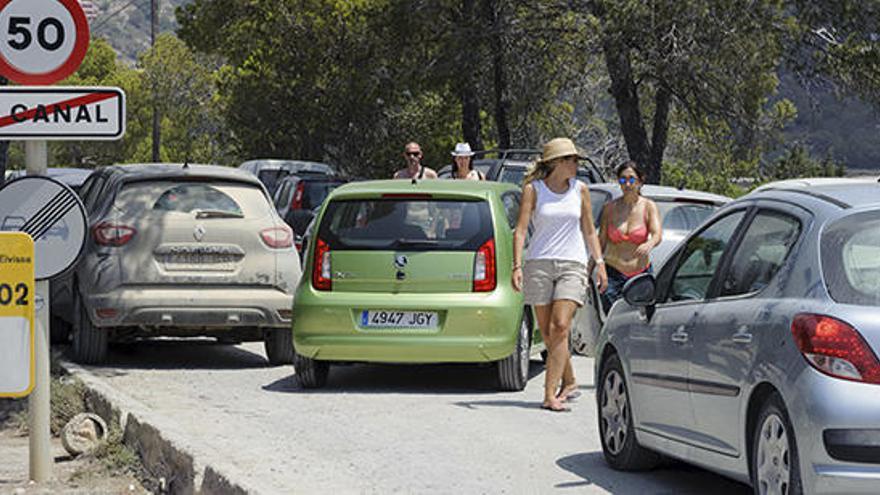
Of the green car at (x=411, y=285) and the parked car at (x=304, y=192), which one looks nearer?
the green car at (x=411, y=285)

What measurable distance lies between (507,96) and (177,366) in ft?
79.3

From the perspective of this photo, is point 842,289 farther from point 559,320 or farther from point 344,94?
point 344,94

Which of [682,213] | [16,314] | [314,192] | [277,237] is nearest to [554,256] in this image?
[277,237]

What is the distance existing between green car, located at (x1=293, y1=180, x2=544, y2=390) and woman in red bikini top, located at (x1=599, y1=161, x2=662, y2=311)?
1.15 m

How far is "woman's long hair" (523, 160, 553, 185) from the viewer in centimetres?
1155

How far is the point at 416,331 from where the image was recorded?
40.1 feet

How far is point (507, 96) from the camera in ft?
124

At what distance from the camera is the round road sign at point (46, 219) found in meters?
8.77

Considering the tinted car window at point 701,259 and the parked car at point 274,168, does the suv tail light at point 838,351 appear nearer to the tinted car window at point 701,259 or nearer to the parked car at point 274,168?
the tinted car window at point 701,259

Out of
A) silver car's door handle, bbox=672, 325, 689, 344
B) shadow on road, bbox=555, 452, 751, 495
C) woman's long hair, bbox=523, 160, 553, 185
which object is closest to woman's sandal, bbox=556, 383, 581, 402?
woman's long hair, bbox=523, 160, 553, 185

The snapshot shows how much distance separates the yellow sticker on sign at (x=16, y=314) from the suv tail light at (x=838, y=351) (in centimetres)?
366

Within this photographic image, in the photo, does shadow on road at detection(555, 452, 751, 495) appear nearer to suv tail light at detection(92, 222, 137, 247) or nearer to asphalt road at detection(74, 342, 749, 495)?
asphalt road at detection(74, 342, 749, 495)

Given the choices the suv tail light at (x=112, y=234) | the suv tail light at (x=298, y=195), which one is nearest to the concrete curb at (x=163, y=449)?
the suv tail light at (x=112, y=234)

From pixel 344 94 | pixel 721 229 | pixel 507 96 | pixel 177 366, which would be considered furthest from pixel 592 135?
pixel 721 229
